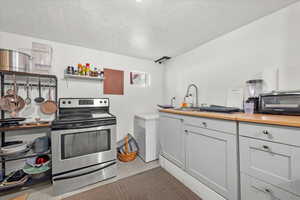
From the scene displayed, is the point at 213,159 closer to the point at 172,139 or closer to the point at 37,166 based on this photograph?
the point at 172,139

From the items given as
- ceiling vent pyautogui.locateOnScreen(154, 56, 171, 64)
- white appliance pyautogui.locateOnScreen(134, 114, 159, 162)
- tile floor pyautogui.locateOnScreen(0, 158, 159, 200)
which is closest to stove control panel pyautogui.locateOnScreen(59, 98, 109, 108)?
white appliance pyautogui.locateOnScreen(134, 114, 159, 162)

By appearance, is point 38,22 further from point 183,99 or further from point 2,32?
point 183,99

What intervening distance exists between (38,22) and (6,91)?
1.14 metres

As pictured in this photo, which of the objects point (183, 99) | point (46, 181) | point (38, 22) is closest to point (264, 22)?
point (183, 99)

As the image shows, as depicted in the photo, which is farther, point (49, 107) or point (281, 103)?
point (49, 107)

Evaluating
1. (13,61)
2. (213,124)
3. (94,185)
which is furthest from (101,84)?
(213,124)

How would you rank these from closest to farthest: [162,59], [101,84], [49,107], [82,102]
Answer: [49,107]
[82,102]
[101,84]
[162,59]

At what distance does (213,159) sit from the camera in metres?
1.17

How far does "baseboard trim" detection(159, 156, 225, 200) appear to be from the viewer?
120 cm

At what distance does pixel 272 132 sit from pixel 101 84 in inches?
97.8

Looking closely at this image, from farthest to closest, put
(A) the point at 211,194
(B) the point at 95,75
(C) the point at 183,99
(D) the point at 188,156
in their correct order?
(C) the point at 183,99
(B) the point at 95,75
(D) the point at 188,156
(A) the point at 211,194

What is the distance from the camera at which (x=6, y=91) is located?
1.67 m

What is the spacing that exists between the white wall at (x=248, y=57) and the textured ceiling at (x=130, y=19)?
0.14 meters

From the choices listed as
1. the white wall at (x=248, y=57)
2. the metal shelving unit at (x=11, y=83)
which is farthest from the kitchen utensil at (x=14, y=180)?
the white wall at (x=248, y=57)
